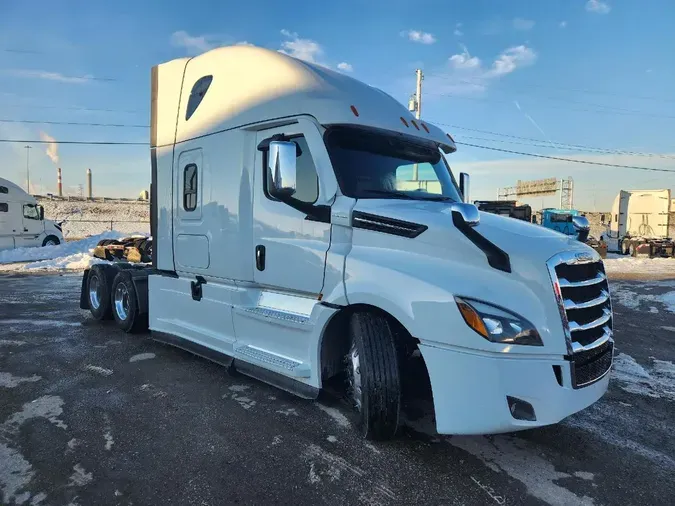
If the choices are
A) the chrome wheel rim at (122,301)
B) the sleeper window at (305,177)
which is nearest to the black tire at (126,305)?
the chrome wheel rim at (122,301)

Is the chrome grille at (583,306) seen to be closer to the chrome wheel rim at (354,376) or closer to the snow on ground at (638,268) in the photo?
the chrome wheel rim at (354,376)

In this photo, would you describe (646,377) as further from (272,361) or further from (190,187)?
(190,187)

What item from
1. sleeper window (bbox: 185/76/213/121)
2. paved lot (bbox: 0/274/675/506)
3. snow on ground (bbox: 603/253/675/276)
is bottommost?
snow on ground (bbox: 603/253/675/276)

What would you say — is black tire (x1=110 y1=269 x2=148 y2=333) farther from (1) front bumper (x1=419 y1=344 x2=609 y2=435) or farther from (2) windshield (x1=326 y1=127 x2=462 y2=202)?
(1) front bumper (x1=419 y1=344 x2=609 y2=435)

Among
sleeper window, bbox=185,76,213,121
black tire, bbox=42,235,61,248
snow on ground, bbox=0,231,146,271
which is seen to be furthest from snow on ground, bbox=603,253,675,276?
black tire, bbox=42,235,61,248

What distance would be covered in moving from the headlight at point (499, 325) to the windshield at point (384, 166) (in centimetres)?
133

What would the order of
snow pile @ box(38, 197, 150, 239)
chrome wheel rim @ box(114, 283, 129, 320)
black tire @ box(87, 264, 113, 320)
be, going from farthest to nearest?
1. snow pile @ box(38, 197, 150, 239)
2. black tire @ box(87, 264, 113, 320)
3. chrome wheel rim @ box(114, 283, 129, 320)

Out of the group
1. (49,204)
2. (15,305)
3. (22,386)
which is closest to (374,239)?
(22,386)

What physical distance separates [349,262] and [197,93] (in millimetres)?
3106

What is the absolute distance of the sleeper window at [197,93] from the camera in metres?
5.22

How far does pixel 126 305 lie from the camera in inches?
277

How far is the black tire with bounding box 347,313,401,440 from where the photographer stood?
10.9ft

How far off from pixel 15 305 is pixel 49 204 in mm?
51485

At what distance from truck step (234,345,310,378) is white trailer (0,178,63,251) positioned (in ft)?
74.7
